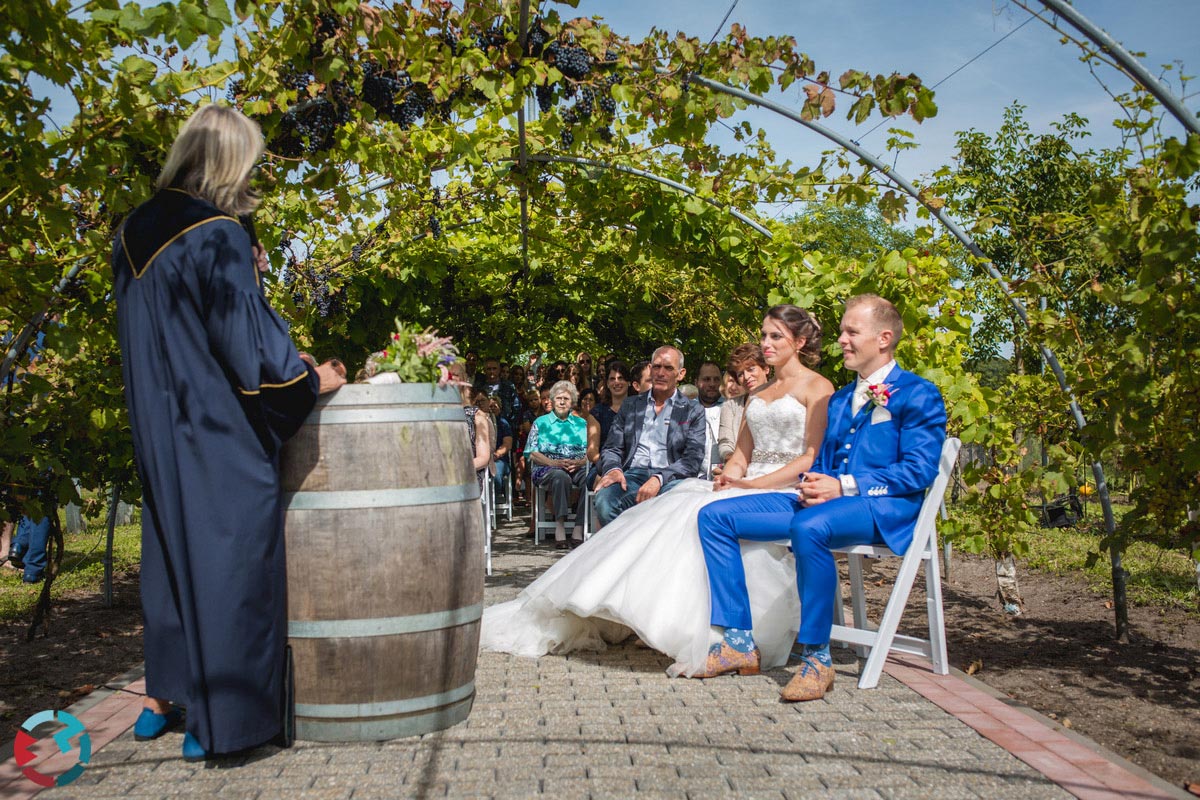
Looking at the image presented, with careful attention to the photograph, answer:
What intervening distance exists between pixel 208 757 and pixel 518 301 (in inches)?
382

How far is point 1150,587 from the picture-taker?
7.46 metres

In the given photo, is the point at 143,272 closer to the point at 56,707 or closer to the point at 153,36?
the point at 153,36

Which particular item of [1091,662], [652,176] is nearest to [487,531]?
[652,176]

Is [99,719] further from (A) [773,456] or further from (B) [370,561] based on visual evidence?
(A) [773,456]

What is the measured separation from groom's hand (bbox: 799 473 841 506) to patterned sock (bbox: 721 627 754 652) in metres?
0.65

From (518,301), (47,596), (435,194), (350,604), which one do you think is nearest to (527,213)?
(435,194)

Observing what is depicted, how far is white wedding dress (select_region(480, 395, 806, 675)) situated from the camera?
14.6ft

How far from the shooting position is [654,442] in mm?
7215

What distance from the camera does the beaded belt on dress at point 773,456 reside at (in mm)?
5066

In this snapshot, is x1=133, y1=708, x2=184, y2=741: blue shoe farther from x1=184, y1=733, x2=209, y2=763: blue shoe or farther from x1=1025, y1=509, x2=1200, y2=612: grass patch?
x1=1025, y1=509, x2=1200, y2=612: grass patch

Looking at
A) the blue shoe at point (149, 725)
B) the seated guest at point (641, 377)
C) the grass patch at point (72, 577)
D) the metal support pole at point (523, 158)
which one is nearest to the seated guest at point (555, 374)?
the metal support pole at point (523, 158)

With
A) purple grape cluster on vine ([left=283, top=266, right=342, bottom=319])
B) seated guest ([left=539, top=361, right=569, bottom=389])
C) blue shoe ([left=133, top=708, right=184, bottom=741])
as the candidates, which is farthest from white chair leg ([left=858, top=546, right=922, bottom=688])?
seated guest ([left=539, top=361, right=569, bottom=389])

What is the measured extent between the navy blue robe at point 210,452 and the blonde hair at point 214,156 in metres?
0.08

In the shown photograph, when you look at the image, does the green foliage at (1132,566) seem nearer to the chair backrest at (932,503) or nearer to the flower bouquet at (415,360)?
the chair backrest at (932,503)
